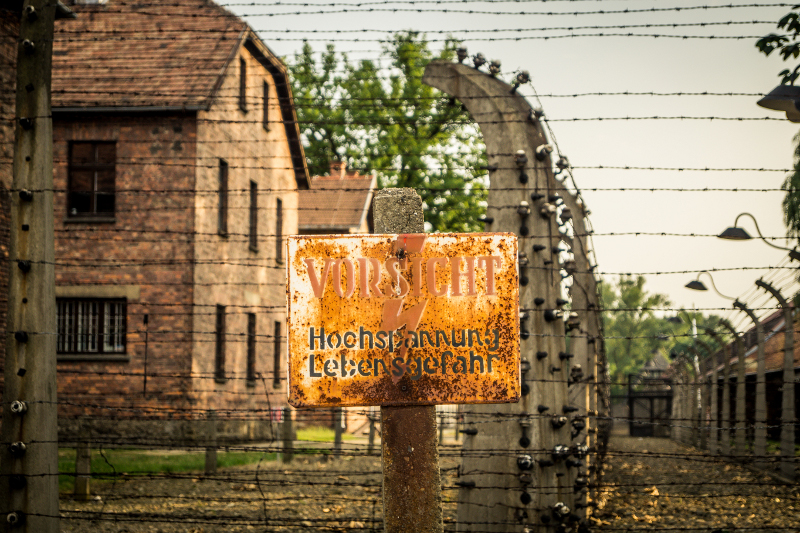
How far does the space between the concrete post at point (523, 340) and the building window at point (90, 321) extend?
12.8 m

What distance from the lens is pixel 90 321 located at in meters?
17.6

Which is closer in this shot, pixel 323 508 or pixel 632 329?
pixel 323 508

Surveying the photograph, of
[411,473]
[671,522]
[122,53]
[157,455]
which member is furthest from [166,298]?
[411,473]

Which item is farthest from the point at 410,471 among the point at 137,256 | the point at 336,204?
the point at 336,204

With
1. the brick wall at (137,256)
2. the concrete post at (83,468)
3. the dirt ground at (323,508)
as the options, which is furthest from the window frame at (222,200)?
the concrete post at (83,468)

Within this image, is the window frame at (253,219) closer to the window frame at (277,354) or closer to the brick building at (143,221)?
the brick building at (143,221)

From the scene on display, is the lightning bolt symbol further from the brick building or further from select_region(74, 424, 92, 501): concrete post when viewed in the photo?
the brick building

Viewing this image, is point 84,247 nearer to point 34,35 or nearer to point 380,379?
point 34,35

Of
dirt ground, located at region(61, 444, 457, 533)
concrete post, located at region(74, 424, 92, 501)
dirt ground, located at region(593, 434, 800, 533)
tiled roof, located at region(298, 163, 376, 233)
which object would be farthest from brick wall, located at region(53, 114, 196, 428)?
tiled roof, located at region(298, 163, 376, 233)

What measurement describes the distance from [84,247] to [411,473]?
624 inches

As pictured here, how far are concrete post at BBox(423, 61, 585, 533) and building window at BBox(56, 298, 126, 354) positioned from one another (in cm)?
1283

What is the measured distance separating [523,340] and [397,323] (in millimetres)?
3211

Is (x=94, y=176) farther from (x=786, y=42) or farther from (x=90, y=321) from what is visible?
(x=786, y=42)

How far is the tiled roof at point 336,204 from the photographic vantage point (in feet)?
104
